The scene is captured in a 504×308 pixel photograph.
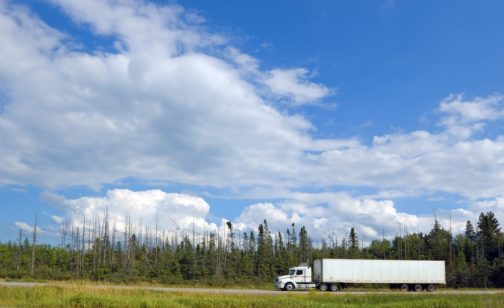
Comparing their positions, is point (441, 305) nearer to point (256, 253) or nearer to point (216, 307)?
point (216, 307)

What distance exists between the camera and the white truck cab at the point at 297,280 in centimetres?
4750

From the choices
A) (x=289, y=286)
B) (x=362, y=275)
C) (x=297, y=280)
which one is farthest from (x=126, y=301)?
(x=362, y=275)

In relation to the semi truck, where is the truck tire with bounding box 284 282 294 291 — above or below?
below

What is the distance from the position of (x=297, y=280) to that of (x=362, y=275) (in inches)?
263

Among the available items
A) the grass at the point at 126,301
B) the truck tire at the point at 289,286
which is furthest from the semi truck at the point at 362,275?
the grass at the point at 126,301

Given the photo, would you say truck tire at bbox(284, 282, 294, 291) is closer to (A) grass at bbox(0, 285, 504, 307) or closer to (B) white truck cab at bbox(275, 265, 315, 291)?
(B) white truck cab at bbox(275, 265, 315, 291)

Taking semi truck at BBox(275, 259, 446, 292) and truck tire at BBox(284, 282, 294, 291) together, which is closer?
truck tire at BBox(284, 282, 294, 291)

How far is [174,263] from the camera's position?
267 feet

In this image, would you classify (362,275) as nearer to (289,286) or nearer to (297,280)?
(297,280)

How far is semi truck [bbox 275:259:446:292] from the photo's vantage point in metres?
48.1

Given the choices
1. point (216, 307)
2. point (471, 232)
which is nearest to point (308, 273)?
point (216, 307)

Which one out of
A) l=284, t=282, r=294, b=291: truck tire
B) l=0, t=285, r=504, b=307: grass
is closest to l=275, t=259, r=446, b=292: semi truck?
l=284, t=282, r=294, b=291: truck tire

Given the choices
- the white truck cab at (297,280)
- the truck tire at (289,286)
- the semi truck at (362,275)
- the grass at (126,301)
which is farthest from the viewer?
the semi truck at (362,275)

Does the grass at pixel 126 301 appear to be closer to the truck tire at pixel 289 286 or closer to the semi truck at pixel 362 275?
the truck tire at pixel 289 286
